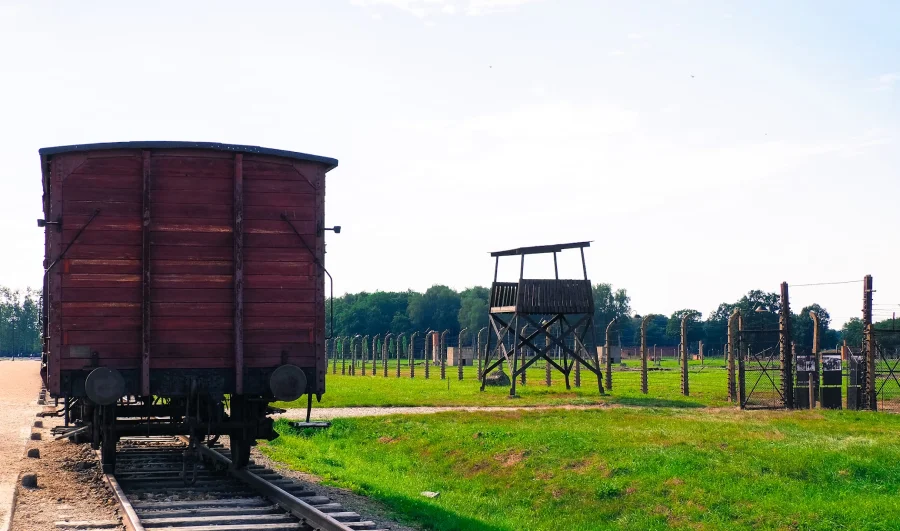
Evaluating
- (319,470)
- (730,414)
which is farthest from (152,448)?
(730,414)

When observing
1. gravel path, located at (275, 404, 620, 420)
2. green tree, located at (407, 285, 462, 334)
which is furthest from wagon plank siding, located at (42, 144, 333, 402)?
green tree, located at (407, 285, 462, 334)

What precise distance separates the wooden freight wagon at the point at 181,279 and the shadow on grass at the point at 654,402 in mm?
16351

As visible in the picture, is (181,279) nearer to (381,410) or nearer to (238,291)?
(238,291)

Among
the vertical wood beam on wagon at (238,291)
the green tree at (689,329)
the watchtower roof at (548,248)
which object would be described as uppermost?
the watchtower roof at (548,248)

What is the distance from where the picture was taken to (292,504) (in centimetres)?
1113

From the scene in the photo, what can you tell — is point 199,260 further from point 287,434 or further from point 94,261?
point 287,434

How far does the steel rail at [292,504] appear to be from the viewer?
1009 centimetres

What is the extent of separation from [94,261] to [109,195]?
0.89 m

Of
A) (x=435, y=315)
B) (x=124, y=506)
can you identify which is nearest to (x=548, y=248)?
(x=124, y=506)

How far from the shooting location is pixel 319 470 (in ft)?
51.0

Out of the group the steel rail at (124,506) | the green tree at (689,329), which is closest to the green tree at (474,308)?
the green tree at (689,329)

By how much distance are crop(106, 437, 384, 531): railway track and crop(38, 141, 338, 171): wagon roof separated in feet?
14.4

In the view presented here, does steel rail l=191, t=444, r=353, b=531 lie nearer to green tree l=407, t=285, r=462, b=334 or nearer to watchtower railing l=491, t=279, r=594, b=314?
watchtower railing l=491, t=279, r=594, b=314

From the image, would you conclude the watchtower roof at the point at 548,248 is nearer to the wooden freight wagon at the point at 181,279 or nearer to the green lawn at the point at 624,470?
the green lawn at the point at 624,470
